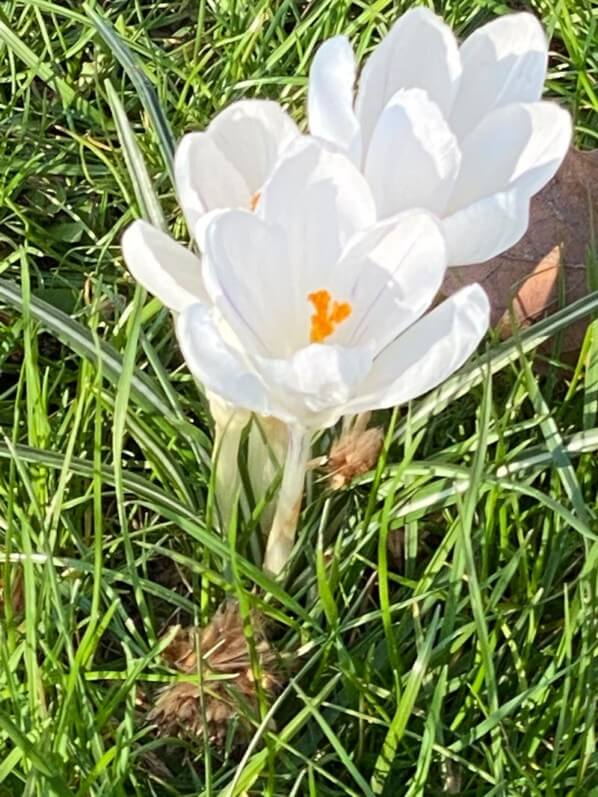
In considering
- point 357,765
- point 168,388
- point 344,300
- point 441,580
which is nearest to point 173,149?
point 168,388

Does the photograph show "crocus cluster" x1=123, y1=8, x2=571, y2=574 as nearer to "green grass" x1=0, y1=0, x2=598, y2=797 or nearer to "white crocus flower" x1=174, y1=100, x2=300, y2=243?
Result: "white crocus flower" x1=174, y1=100, x2=300, y2=243

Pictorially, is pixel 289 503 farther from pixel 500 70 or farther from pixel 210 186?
pixel 500 70

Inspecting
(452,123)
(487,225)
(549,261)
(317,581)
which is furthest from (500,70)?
(317,581)

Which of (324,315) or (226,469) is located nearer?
(324,315)

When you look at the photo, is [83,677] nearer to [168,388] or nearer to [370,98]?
[168,388]

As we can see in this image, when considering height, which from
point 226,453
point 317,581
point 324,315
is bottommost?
point 317,581

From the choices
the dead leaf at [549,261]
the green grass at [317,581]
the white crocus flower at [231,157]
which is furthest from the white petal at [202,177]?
the dead leaf at [549,261]

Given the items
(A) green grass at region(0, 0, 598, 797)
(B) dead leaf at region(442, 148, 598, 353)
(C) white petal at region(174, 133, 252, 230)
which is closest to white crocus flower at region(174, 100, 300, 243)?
(C) white petal at region(174, 133, 252, 230)
